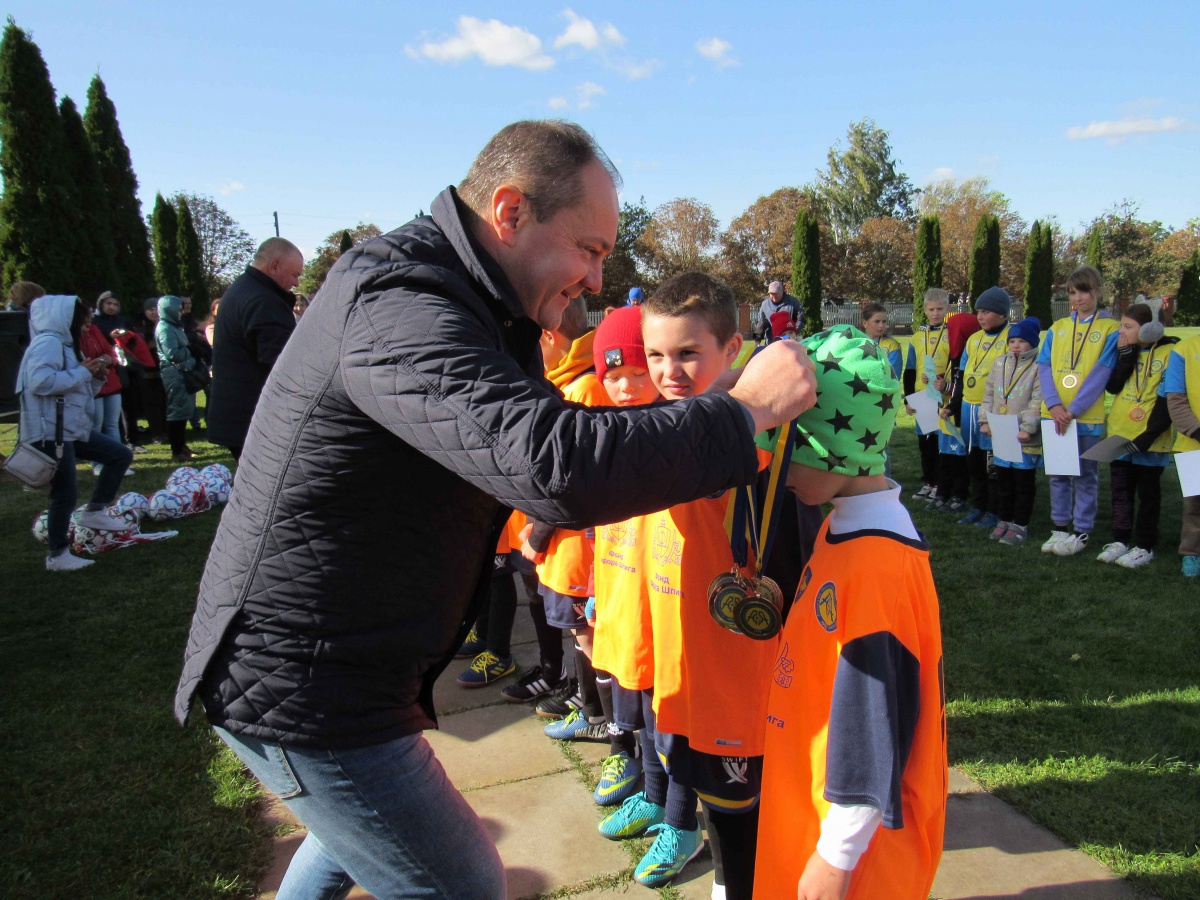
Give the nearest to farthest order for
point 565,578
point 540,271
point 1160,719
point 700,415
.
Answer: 1. point 700,415
2. point 540,271
3. point 565,578
4. point 1160,719

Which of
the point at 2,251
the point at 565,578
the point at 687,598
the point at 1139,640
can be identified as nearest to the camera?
the point at 687,598

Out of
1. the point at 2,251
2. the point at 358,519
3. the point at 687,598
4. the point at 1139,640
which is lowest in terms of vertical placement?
the point at 1139,640

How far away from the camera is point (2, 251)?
1652 centimetres

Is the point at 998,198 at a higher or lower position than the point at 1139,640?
higher

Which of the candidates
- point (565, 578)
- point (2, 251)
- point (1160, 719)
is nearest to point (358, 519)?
point (565, 578)

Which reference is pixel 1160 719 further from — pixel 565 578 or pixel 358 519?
pixel 358 519

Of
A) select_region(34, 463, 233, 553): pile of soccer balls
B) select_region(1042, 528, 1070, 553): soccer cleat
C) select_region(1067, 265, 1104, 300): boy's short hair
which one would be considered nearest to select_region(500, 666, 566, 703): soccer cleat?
select_region(1042, 528, 1070, 553): soccer cleat

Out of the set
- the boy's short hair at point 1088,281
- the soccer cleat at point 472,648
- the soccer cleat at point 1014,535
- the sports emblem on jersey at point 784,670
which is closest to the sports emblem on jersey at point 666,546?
the sports emblem on jersey at point 784,670

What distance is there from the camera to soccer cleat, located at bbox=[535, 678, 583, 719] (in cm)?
392

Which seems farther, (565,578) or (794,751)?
(565,578)

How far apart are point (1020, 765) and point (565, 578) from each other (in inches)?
81.3

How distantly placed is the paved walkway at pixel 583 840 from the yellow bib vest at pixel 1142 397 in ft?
13.0

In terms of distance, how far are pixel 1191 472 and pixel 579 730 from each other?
4.75 m

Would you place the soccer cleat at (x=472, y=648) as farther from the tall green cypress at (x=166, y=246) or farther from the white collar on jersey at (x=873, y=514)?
the tall green cypress at (x=166, y=246)
